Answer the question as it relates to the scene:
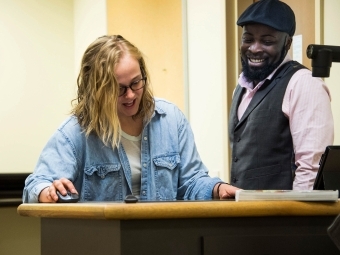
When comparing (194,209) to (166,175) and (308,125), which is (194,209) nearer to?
(166,175)

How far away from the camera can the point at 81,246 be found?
5.09ft

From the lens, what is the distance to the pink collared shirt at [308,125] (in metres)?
2.30

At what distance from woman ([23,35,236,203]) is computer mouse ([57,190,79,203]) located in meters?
0.23

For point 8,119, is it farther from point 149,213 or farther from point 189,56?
point 149,213

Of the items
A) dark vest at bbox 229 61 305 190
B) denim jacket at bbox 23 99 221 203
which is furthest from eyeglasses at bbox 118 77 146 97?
dark vest at bbox 229 61 305 190

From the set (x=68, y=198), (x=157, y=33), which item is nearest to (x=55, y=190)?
(x=68, y=198)

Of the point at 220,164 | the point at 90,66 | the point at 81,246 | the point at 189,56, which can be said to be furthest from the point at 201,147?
the point at 81,246

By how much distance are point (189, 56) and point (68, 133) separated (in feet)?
7.05

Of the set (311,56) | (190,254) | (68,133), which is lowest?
(190,254)

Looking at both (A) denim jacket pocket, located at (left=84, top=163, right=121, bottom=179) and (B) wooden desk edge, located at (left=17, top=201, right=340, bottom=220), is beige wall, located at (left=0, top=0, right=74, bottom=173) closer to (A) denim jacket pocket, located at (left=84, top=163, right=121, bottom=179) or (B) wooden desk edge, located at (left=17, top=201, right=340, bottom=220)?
(A) denim jacket pocket, located at (left=84, top=163, right=121, bottom=179)

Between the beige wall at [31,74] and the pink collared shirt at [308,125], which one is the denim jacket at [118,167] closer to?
the pink collared shirt at [308,125]

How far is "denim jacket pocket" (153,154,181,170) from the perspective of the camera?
220cm

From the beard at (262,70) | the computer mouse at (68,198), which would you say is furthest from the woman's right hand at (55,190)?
the beard at (262,70)

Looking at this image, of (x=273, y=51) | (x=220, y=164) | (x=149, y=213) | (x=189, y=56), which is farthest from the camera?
(x=189, y=56)
